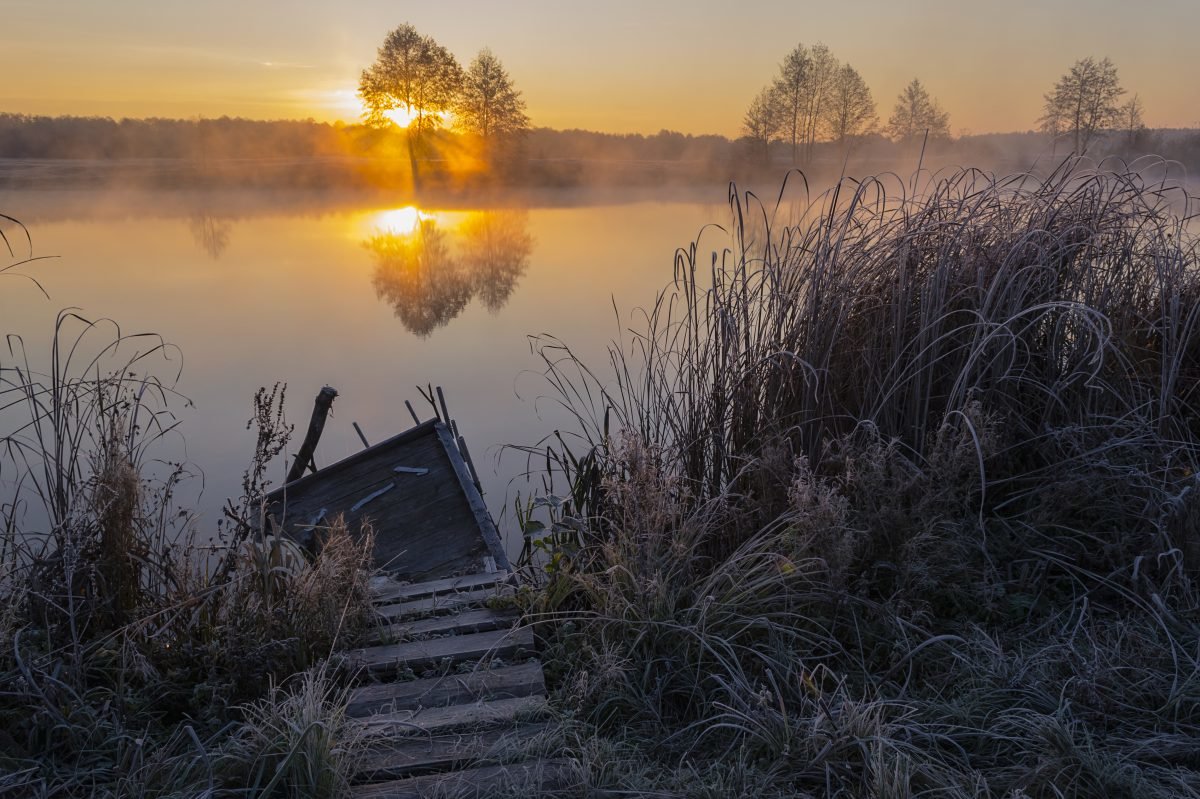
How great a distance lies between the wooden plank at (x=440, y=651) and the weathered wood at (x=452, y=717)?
301 mm

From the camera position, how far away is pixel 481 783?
2.11 m

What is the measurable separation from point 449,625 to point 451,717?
70cm

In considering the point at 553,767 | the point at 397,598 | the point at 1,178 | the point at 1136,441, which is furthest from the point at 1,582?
the point at 1,178

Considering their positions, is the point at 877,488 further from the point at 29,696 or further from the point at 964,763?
the point at 29,696

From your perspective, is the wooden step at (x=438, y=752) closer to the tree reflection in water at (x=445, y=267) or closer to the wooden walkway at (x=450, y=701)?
the wooden walkway at (x=450, y=701)

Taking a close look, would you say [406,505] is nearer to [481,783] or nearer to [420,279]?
[481,783]

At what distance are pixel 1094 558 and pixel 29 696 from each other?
3.33 m

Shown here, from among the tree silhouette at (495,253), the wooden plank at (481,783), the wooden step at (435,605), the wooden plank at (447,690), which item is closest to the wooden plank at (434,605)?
the wooden step at (435,605)

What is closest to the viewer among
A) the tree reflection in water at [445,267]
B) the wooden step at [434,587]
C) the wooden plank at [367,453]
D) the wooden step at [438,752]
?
the wooden step at [438,752]

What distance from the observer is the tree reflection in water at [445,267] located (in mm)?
15578

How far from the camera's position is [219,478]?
23.9 feet

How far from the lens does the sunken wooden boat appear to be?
4.53 metres

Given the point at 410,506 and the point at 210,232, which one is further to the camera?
the point at 210,232

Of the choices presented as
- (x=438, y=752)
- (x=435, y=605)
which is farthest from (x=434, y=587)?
(x=438, y=752)
